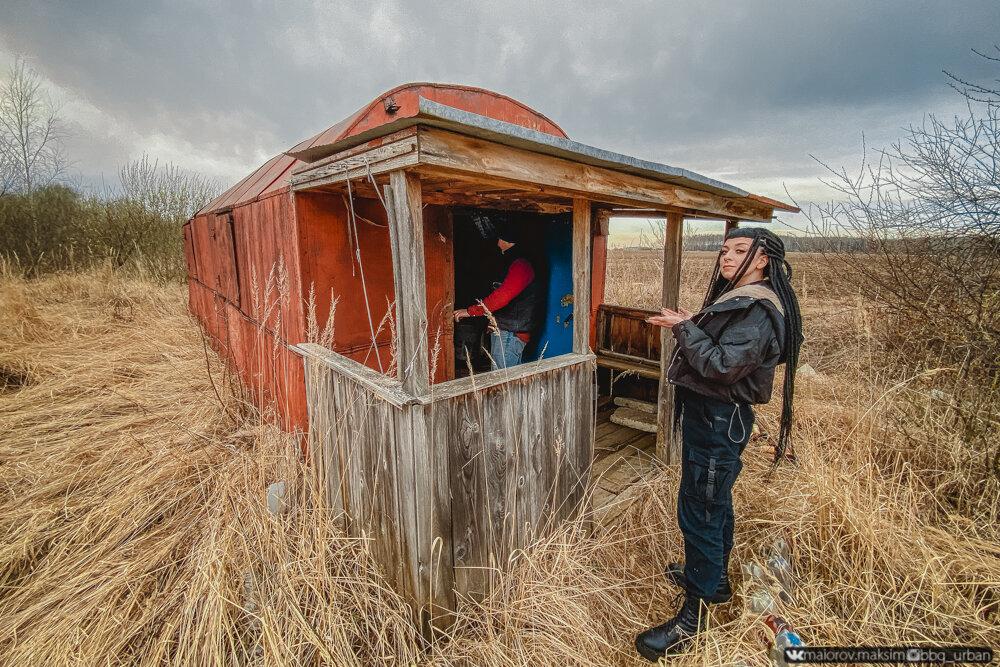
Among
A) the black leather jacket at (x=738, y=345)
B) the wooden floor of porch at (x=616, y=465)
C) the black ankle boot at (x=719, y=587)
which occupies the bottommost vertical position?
the wooden floor of porch at (x=616, y=465)

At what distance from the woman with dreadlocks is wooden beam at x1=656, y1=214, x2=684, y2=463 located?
1679mm

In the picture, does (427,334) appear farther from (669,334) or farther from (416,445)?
(669,334)

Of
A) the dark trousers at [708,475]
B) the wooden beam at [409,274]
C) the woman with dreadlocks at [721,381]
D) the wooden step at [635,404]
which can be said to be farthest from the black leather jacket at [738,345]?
the wooden step at [635,404]

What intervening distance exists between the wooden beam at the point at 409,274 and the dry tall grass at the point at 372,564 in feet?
3.51

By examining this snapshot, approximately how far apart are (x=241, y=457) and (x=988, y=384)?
6120 millimetres

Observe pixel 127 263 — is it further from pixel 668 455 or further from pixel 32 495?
pixel 668 455

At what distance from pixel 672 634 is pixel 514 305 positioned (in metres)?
2.99

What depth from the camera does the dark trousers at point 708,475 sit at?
208 centimetres

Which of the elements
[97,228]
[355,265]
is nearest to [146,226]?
[97,228]

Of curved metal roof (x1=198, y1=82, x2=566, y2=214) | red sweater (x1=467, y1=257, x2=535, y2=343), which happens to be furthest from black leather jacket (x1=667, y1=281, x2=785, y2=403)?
red sweater (x1=467, y1=257, x2=535, y2=343)

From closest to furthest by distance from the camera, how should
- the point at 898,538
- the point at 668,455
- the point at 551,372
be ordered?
the point at 898,538 < the point at 551,372 < the point at 668,455

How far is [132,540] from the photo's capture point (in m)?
2.65

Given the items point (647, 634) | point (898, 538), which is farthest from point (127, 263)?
point (898, 538)

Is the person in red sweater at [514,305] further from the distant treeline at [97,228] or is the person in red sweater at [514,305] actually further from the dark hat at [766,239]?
the distant treeline at [97,228]
